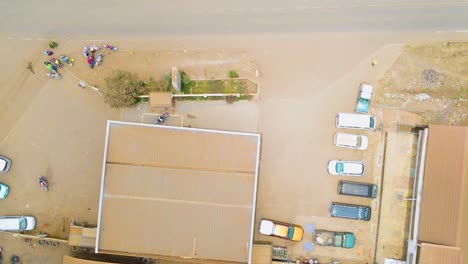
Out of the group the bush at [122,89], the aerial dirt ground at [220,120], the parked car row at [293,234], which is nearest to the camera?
the parked car row at [293,234]

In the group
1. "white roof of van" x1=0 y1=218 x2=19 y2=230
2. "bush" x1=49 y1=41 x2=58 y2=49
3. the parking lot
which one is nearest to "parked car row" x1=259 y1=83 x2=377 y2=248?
the parking lot

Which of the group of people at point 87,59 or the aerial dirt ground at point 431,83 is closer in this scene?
the aerial dirt ground at point 431,83

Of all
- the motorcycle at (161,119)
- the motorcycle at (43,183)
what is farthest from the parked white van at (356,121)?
the motorcycle at (43,183)

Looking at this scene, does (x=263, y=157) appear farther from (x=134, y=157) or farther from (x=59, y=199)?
(x=59, y=199)

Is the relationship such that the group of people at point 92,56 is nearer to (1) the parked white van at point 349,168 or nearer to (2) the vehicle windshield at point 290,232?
(2) the vehicle windshield at point 290,232

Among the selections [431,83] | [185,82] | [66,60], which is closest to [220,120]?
[185,82]

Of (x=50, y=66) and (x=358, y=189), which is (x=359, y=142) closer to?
(x=358, y=189)

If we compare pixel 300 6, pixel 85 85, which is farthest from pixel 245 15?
pixel 85 85
